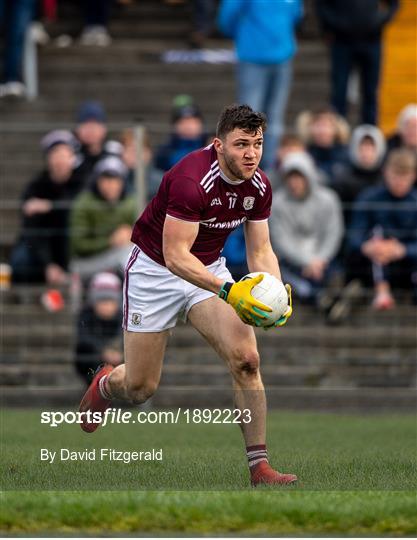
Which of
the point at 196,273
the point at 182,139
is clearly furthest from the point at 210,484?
the point at 182,139

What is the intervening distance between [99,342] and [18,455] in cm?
517

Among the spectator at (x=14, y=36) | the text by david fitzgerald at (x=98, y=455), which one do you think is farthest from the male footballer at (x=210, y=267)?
the spectator at (x=14, y=36)

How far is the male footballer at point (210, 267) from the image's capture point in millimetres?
9656

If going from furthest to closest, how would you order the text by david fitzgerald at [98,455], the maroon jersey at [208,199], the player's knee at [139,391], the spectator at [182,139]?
1. the spectator at [182,139]
2. the text by david fitzgerald at [98,455]
3. the player's knee at [139,391]
4. the maroon jersey at [208,199]

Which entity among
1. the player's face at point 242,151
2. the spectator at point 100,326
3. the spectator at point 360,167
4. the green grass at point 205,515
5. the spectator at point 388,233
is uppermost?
the player's face at point 242,151

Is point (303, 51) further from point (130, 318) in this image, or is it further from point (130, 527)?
point (130, 527)

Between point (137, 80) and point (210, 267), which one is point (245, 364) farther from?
point (137, 80)

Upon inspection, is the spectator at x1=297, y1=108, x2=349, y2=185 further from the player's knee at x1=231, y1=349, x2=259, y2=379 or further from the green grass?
the green grass

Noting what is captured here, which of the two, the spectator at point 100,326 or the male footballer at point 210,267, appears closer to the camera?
the male footballer at point 210,267

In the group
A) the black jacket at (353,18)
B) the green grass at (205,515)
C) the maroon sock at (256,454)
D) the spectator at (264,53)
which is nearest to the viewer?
the green grass at (205,515)

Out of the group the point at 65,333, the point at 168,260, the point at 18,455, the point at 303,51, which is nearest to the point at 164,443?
the point at 18,455

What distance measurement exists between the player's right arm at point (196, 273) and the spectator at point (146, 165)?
6.93 meters

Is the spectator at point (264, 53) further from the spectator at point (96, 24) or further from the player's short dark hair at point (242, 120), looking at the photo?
the player's short dark hair at point (242, 120)

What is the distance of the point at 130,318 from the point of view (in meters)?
10.6
